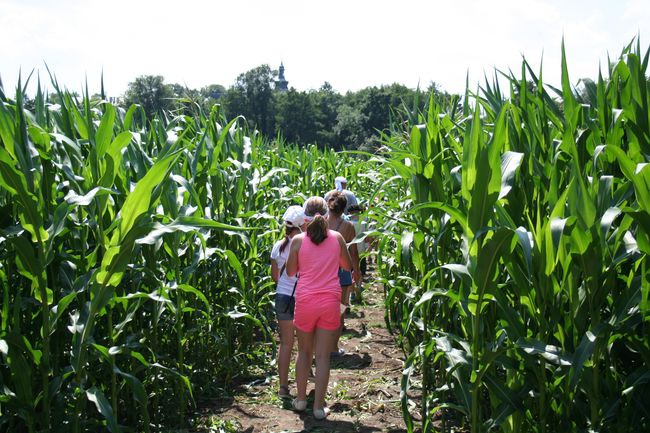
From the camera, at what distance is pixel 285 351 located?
567 centimetres

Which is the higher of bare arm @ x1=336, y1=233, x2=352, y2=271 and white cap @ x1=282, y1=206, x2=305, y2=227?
white cap @ x1=282, y1=206, x2=305, y2=227

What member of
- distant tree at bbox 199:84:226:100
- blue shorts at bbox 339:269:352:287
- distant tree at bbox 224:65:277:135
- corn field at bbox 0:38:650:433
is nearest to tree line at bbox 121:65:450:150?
distant tree at bbox 224:65:277:135

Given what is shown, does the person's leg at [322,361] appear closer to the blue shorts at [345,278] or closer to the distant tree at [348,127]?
the blue shorts at [345,278]

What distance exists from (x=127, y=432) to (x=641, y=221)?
3018 millimetres

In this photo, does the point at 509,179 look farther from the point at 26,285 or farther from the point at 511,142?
the point at 26,285

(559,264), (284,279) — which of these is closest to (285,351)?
(284,279)

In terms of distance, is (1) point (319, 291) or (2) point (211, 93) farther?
(2) point (211, 93)

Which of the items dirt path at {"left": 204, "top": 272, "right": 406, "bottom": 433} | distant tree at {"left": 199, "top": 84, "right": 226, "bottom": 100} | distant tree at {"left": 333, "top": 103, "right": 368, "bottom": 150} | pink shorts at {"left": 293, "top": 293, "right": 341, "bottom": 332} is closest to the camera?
dirt path at {"left": 204, "top": 272, "right": 406, "bottom": 433}

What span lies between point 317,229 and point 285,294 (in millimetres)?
874

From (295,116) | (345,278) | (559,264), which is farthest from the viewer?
(295,116)

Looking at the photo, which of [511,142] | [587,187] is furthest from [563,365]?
[511,142]

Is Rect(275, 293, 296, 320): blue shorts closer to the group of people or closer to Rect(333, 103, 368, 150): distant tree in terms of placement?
the group of people

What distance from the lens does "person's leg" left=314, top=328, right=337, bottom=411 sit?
17.0 ft

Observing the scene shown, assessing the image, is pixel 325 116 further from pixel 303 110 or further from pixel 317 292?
pixel 317 292
